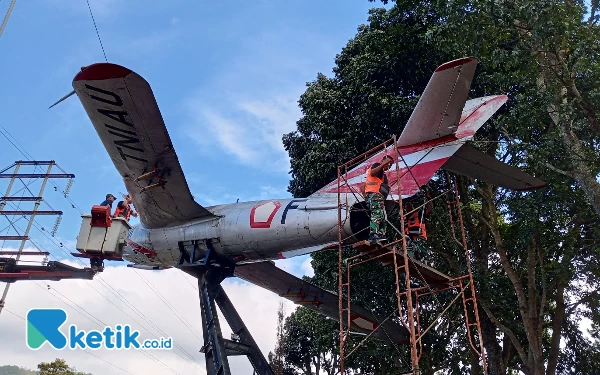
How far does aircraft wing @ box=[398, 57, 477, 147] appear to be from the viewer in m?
8.49

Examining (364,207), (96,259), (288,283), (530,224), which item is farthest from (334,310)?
(96,259)

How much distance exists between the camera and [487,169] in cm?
1010

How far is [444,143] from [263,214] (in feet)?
13.9

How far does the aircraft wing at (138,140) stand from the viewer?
8.56 metres

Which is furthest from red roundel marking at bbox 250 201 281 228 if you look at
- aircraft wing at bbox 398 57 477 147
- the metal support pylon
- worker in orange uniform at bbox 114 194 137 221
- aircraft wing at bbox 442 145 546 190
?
worker in orange uniform at bbox 114 194 137 221

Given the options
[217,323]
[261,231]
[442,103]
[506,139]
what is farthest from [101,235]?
[506,139]

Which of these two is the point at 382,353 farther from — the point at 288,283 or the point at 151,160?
the point at 151,160

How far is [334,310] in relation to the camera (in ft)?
45.7

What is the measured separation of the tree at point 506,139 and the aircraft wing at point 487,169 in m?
1.92

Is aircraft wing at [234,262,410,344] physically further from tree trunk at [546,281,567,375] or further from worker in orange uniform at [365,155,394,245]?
tree trunk at [546,281,567,375]

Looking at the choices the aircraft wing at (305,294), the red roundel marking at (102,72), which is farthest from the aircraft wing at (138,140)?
the aircraft wing at (305,294)

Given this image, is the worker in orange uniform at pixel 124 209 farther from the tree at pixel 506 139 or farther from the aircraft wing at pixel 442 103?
the aircraft wing at pixel 442 103

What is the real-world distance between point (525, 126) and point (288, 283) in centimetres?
784

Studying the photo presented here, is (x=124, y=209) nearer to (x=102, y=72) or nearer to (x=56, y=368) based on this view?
(x=102, y=72)
